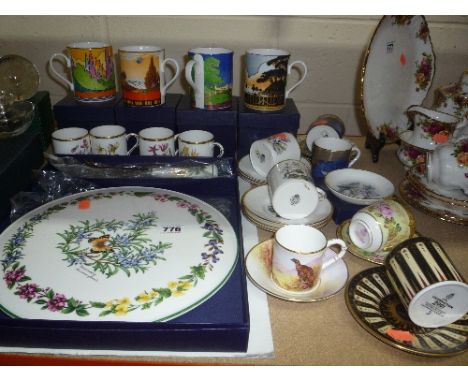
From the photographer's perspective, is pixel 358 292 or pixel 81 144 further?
pixel 81 144

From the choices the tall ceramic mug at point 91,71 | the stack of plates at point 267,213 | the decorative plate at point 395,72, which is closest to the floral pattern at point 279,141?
the stack of plates at point 267,213

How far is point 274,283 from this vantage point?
66 cm

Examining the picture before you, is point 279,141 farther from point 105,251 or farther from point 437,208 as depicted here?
point 105,251

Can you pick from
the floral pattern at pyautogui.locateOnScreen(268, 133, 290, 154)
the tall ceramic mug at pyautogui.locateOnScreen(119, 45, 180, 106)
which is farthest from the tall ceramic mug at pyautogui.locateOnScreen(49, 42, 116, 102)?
the floral pattern at pyautogui.locateOnScreen(268, 133, 290, 154)

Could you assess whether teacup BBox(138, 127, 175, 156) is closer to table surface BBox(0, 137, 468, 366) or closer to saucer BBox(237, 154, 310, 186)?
saucer BBox(237, 154, 310, 186)

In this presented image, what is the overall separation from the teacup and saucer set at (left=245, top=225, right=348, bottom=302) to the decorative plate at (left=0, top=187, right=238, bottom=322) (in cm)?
6

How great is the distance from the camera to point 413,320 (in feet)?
1.86

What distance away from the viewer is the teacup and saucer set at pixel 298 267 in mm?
619

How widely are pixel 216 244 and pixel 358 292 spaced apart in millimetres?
250

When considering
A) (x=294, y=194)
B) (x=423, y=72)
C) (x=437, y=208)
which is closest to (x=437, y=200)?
(x=437, y=208)

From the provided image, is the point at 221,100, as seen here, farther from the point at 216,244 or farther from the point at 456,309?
the point at 456,309
